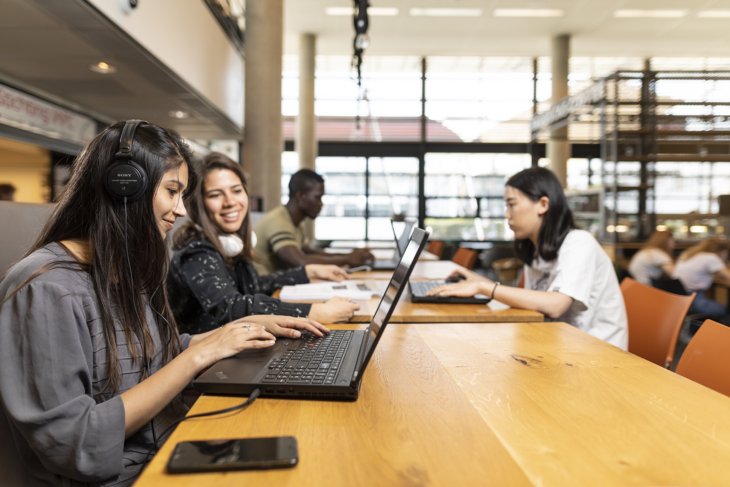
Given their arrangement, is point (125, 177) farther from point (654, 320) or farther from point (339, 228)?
point (339, 228)

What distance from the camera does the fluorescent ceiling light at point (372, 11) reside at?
8.55m

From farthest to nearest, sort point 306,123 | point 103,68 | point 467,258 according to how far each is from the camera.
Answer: point 306,123 → point 467,258 → point 103,68

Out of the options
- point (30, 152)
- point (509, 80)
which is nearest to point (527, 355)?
point (30, 152)

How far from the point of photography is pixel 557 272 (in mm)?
2207

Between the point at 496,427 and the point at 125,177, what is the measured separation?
0.79 m

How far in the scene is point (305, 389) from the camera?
1.02 meters

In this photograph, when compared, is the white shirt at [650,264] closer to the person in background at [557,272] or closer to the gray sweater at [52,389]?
the person in background at [557,272]

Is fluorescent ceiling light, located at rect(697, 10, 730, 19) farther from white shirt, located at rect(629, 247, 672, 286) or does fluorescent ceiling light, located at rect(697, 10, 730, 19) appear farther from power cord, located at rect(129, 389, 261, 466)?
power cord, located at rect(129, 389, 261, 466)

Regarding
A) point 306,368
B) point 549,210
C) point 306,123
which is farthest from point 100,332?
point 306,123

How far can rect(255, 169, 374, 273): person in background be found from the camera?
3.58 metres

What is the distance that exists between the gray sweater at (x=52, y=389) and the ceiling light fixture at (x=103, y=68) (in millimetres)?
3744

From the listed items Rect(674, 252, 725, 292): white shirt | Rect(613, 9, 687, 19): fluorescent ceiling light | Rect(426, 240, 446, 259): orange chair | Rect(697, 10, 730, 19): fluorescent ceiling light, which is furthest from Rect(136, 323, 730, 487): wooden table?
Rect(697, 10, 730, 19): fluorescent ceiling light

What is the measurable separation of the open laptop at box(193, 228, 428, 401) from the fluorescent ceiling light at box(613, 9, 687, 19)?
8.95 m

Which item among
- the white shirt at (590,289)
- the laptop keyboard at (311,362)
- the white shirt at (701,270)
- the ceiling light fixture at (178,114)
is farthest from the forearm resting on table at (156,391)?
the ceiling light fixture at (178,114)
